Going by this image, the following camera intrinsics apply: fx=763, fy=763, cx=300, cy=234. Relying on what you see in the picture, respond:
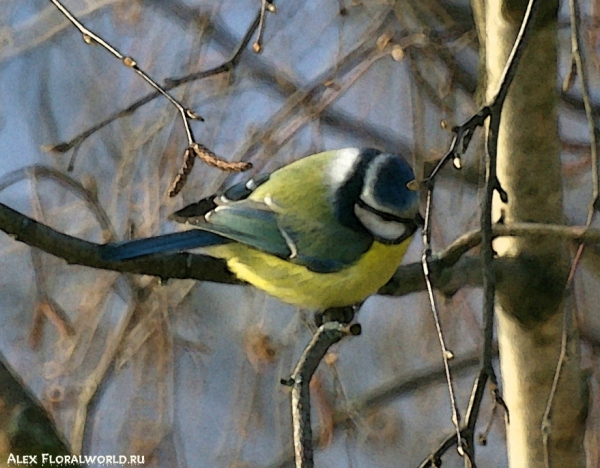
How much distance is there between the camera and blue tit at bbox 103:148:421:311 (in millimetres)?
1111

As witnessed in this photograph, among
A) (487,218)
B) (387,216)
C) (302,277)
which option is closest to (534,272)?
(387,216)

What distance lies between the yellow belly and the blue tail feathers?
0.12 feet

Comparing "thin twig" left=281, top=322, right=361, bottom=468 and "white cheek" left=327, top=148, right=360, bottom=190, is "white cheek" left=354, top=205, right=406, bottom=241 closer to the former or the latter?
"white cheek" left=327, top=148, right=360, bottom=190

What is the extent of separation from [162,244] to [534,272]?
488 millimetres

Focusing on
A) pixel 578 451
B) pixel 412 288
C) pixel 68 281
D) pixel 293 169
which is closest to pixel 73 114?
pixel 68 281

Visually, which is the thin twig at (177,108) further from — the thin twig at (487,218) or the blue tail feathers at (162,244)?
the thin twig at (487,218)

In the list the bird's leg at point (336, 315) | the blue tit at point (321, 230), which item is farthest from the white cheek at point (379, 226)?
the bird's leg at point (336, 315)

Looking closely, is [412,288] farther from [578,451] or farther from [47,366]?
[47,366]

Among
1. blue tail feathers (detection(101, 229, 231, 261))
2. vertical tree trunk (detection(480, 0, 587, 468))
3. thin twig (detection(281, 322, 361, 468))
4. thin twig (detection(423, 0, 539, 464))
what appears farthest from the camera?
vertical tree trunk (detection(480, 0, 587, 468))

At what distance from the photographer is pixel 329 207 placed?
3.87 ft

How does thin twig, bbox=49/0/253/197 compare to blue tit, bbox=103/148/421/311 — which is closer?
thin twig, bbox=49/0/253/197

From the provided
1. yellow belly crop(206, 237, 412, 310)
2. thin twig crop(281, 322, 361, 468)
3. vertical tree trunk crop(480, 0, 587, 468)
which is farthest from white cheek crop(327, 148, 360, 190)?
thin twig crop(281, 322, 361, 468)

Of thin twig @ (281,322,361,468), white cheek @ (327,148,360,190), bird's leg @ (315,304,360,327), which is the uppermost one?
white cheek @ (327,148,360,190)

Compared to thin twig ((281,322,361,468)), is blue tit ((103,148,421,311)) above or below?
above
